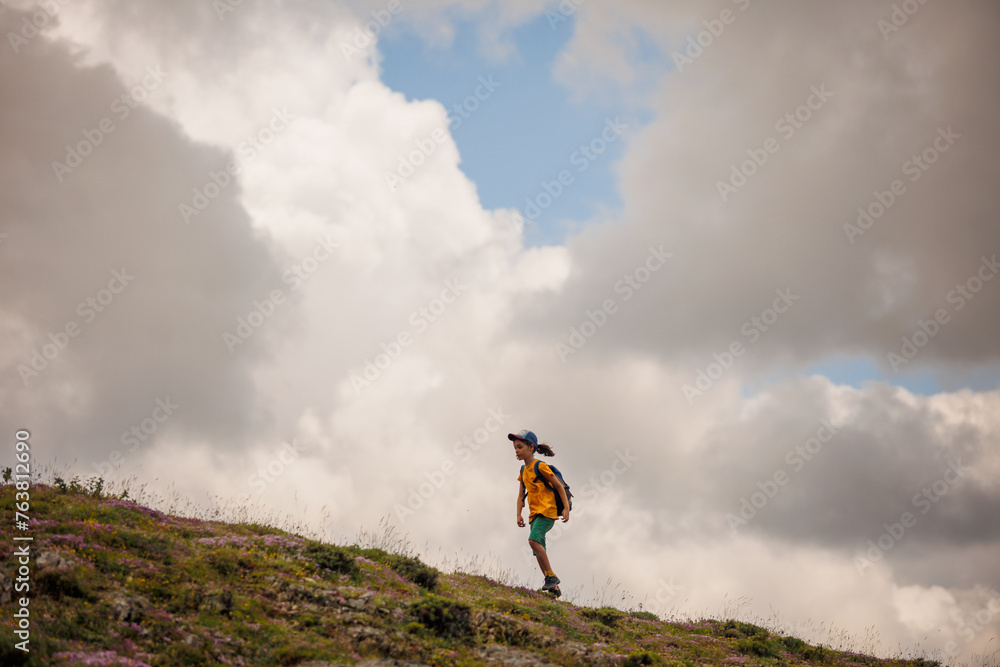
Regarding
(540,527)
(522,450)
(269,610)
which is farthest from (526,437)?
(269,610)

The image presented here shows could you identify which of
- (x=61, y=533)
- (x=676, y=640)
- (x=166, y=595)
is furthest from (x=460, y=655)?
(x=61, y=533)

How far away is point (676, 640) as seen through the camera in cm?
1577

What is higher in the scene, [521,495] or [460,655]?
[521,495]

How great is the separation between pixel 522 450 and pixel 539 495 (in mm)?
1327

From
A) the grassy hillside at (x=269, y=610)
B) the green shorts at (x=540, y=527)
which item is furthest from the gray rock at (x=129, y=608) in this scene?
the green shorts at (x=540, y=527)

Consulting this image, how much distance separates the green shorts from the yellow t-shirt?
119 mm

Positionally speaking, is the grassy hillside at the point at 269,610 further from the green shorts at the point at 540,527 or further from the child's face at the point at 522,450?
the child's face at the point at 522,450

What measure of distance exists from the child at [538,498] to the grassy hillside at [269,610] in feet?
3.34

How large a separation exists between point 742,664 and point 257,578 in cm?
1057

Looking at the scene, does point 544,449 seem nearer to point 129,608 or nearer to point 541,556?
point 541,556

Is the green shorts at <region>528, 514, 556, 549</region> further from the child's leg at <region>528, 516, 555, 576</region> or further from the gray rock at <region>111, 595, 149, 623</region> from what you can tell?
the gray rock at <region>111, 595, 149, 623</region>

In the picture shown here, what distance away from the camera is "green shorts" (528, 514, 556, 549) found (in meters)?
17.9

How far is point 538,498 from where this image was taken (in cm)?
1806

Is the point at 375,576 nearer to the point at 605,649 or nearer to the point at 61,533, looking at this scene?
the point at 605,649
